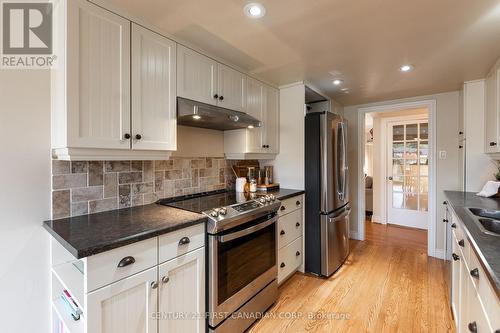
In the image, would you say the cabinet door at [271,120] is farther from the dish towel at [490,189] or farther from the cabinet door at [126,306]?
the dish towel at [490,189]

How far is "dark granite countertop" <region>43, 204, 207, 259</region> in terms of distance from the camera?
1093mm

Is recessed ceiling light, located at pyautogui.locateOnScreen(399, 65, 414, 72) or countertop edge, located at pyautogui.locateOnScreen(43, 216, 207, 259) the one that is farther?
recessed ceiling light, located at pyautogui.locateOnScreen(399, 65, 414, 72)

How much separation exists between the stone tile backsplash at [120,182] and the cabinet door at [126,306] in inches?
27.1

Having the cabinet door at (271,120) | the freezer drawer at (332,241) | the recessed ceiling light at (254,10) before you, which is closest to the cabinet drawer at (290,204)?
the freezer drawer at (332,241)

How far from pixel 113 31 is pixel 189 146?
1.08 m

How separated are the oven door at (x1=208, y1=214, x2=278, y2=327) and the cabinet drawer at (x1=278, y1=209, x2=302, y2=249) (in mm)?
215

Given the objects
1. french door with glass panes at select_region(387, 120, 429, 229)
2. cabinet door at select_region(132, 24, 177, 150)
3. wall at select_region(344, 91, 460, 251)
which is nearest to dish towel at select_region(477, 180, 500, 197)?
wall at select_region(344, 91, 460, 251)

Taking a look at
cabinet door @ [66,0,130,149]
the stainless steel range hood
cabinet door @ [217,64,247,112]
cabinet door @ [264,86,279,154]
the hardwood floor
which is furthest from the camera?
cabinet door @ [264,86,279,154]

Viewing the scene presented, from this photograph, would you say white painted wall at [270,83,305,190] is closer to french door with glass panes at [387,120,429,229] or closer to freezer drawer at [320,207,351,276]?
freezer drawer at [320,207,351,276]

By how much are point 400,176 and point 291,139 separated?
9.98ft

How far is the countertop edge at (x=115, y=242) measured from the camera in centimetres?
103

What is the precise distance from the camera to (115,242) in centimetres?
112

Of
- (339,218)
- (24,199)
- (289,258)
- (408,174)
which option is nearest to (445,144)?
(408,174)

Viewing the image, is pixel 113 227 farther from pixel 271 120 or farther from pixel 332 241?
pixel 332 241
